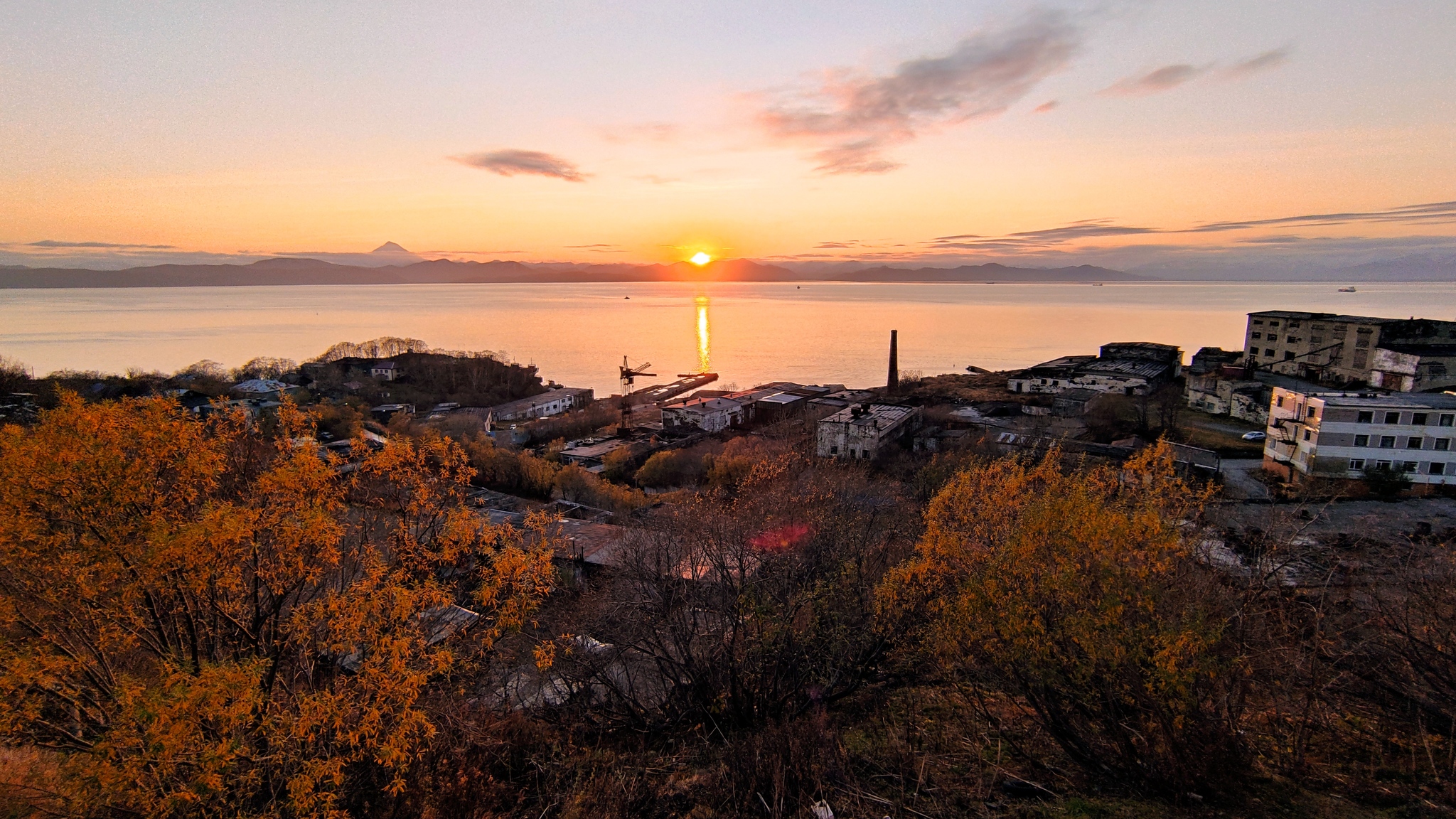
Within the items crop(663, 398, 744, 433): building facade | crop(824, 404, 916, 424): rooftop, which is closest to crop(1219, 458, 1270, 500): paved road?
crop(824, 404, 916, 424): rooftop

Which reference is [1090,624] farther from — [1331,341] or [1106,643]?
[1331,341]

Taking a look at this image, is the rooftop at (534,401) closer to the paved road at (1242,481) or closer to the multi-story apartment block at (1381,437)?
the paved road at (1242,481)

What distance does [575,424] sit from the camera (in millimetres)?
40344

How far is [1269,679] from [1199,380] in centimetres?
3904

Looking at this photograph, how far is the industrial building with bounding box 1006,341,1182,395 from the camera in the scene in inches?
1649

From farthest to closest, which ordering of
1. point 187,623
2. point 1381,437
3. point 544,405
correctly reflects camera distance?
point 544,405 < point 1381,437 < point 187,623

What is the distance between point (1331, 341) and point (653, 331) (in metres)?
86.6

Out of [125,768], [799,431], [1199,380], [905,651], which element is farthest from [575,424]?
[1199,380]

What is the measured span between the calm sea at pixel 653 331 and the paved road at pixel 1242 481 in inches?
1477

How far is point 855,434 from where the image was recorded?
2859 centimetres

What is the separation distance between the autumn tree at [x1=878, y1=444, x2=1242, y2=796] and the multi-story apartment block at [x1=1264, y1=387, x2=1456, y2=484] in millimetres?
19011

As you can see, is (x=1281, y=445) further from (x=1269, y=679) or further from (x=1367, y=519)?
(x=1269, y=679)

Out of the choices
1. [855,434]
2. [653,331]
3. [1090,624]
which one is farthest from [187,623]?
[653,331]

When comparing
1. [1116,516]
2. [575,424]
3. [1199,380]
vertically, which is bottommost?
[575,424]
